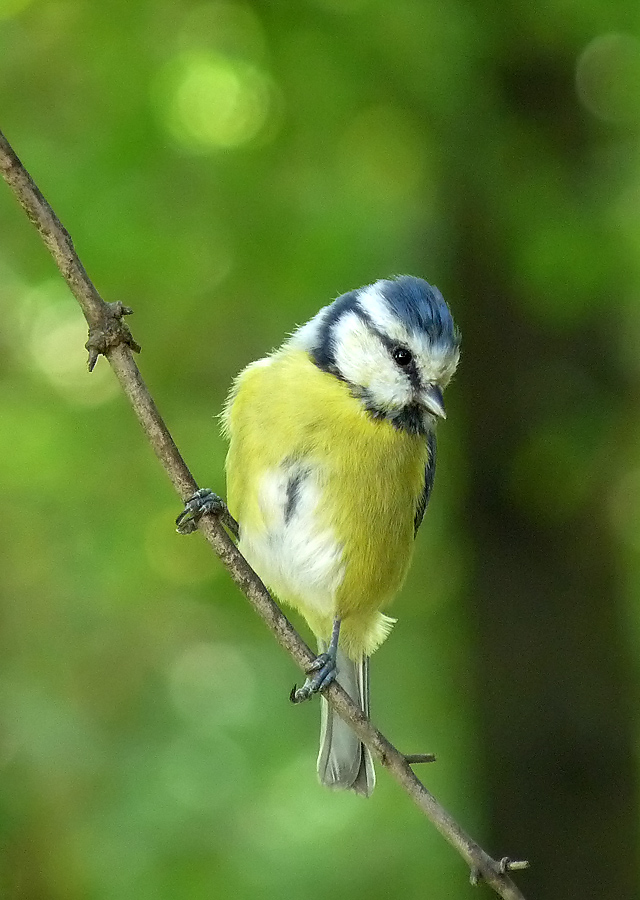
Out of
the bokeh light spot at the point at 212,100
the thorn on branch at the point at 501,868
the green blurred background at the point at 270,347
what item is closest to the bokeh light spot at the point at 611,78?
the green blurred background at the point at 270,347

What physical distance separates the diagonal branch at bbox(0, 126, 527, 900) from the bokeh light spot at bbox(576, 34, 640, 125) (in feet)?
9.19

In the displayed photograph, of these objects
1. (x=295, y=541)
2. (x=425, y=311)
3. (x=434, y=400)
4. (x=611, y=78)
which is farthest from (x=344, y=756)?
(x=611, y=78)

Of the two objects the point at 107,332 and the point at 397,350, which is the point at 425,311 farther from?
the point at 107,332

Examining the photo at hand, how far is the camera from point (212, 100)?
3838mm

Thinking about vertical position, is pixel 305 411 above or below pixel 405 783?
above

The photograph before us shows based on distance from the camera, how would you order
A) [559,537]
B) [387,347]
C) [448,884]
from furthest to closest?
[448,884] → [559,537] → [387,347]

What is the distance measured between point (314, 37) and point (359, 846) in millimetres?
3387

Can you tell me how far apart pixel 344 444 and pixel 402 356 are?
0.27 meters

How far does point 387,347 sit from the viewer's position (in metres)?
2.65

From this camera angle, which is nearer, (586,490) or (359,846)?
(586,490)

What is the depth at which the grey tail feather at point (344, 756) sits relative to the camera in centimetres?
302

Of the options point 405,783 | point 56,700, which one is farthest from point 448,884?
point 405,783

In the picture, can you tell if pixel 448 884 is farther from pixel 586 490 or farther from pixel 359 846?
pixel 586 490

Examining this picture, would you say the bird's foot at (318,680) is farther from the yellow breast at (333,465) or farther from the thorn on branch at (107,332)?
the thorn on branch at (107,332)
